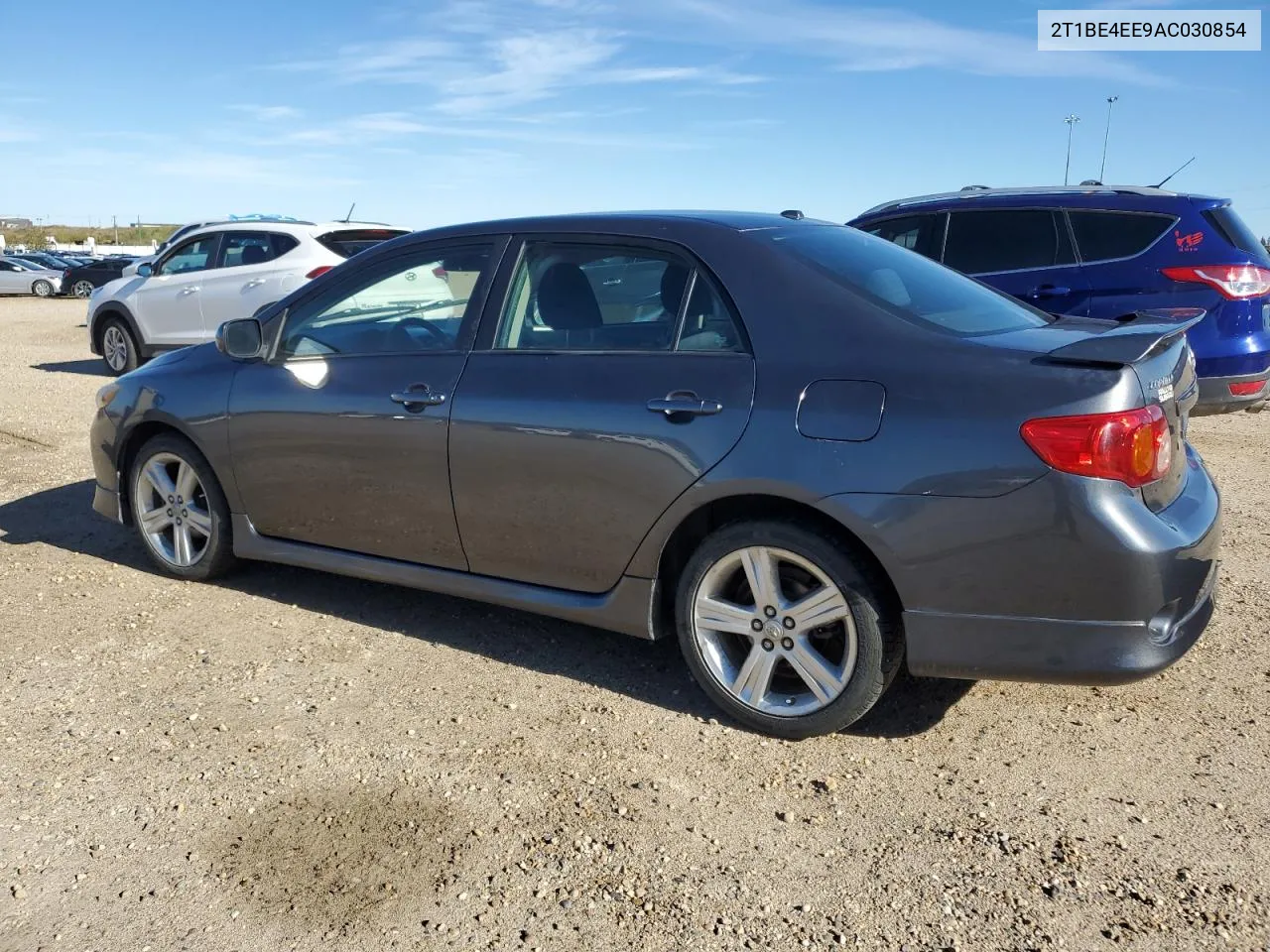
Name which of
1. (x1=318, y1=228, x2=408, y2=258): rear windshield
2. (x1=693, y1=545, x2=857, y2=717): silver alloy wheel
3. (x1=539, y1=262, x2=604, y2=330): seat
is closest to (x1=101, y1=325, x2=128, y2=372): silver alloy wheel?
(x1=318, y1=228, x2=408, y2=258): rear windshield

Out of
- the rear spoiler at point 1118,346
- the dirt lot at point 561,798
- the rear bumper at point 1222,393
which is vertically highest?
the rear spoiler at point 1118,346

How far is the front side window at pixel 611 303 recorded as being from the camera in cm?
380

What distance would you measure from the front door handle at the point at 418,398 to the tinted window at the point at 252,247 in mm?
8425

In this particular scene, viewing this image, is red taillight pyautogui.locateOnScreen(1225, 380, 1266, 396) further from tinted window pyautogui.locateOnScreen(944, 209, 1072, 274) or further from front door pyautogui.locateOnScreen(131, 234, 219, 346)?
front door pyautogui.locateOnScreen(131, 234, 219, 346)

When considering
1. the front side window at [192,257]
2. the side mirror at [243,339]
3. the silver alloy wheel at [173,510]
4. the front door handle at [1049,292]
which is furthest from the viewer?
the front side window at [192,257]

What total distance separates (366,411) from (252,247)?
874cm

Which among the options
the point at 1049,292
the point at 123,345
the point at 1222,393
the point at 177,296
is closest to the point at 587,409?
the point at 1222,393

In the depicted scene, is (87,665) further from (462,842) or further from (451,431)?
(462,842)

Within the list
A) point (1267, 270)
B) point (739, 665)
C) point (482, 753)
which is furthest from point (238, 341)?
point (1267, 270)

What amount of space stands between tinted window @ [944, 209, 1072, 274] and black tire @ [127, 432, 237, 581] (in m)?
5.32

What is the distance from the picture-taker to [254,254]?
1228cm

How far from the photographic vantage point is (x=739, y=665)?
12.5 ft

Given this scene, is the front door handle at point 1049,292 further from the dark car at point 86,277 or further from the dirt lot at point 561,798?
the dark car at point 86,277

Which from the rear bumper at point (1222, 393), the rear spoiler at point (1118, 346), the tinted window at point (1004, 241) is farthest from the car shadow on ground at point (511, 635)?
the tinted window at point (1004, 241)
